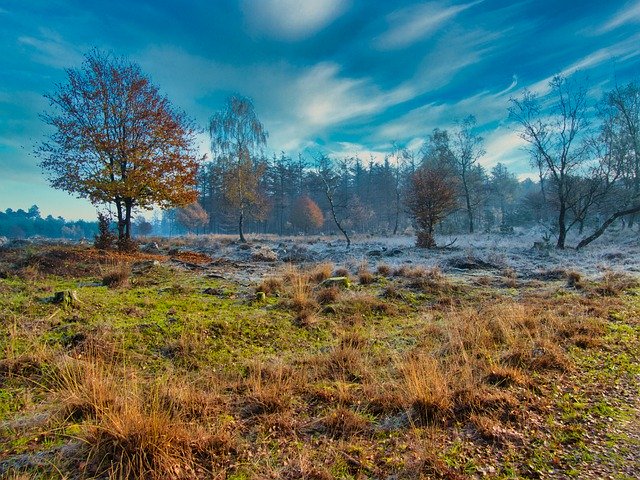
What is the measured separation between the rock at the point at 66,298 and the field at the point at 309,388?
0.13ft

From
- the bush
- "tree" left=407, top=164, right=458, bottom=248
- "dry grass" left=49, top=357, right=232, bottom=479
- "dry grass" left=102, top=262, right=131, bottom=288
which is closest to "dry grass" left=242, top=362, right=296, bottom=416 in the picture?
"dry grass" left=49, top=357, right=232, bottom=479

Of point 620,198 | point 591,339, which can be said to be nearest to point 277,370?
point 591,339

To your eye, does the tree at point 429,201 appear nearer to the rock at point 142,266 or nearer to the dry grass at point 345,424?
the rock at point 142,266

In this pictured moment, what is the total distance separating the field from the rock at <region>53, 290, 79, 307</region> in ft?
0.13

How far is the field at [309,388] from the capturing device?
6.74 ft

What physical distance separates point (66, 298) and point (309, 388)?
13.7 feet

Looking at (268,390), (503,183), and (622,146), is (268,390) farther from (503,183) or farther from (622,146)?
(503,183)

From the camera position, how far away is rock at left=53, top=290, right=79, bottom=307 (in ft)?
15.8

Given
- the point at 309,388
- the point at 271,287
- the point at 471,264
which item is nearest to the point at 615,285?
the point at 471,264

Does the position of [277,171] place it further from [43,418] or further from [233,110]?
[43,418]

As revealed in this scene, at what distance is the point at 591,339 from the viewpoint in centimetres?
405

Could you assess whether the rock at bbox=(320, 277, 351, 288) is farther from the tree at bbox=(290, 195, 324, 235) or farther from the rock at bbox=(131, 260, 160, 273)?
the tree at bbox=(290, 195, 324, 235)

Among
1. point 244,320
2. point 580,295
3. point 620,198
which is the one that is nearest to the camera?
point 244,320

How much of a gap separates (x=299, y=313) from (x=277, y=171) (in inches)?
2202
